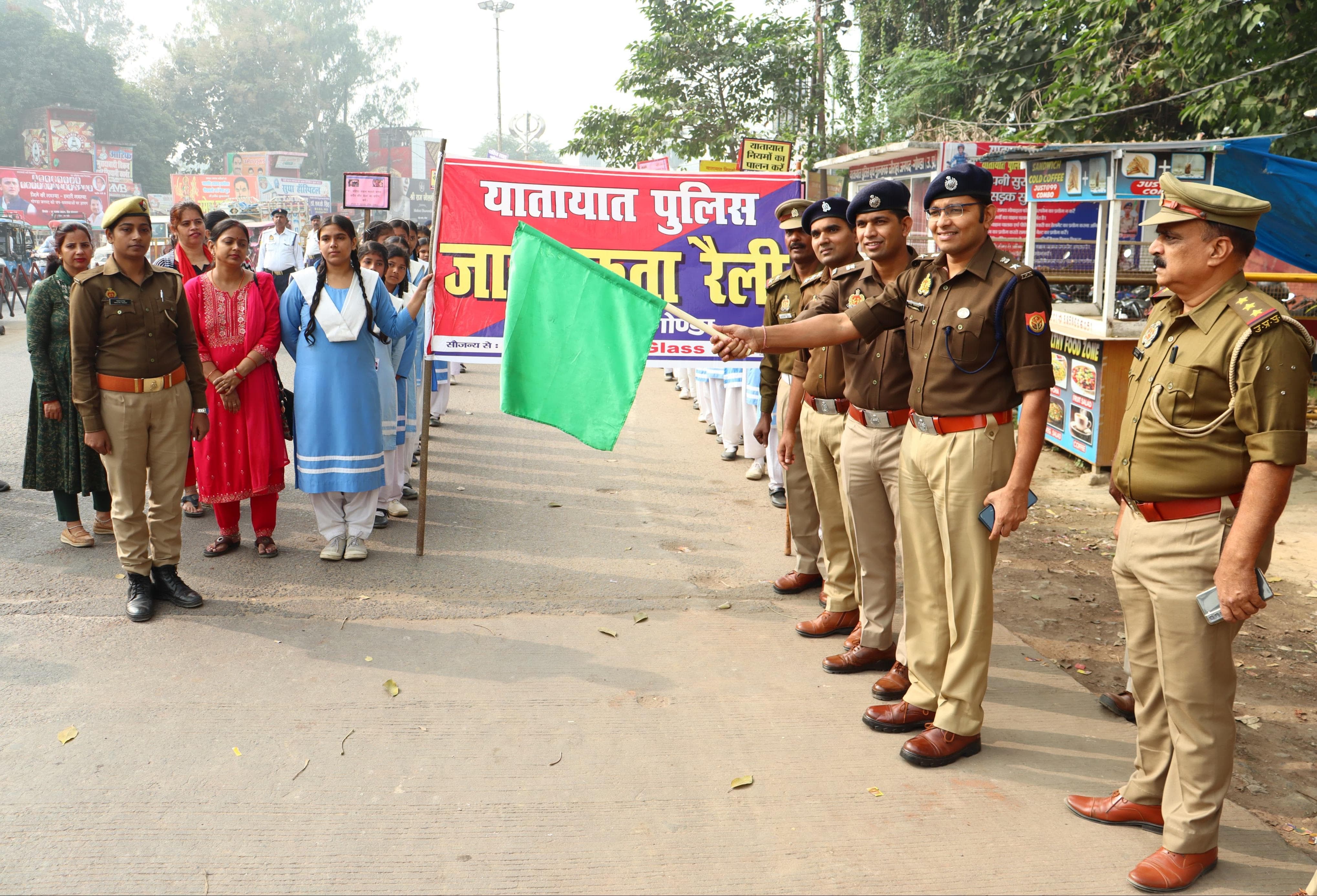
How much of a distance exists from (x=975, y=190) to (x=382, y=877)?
2872mm

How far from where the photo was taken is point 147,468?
5.03 metres

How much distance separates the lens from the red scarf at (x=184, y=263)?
20.6 feet

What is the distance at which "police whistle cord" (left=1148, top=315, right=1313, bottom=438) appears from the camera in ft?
8.84

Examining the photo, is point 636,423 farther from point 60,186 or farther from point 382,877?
point 60,186

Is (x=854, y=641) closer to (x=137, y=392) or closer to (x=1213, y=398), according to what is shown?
(x=1213, y=398)

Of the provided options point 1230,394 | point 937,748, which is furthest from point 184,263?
point 1230,394

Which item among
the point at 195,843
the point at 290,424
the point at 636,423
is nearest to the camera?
the point at 195,843

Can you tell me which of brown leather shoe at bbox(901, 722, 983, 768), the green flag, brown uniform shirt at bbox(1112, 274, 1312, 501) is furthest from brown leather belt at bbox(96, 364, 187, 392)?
brown uniform shirt at bbox(1112, 274, 1312, 501)

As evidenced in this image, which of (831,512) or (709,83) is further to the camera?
(709,83)

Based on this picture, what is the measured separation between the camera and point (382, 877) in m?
2.87

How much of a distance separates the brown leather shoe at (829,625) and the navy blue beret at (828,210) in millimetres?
1872

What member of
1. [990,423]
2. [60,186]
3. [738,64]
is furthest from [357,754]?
[60,186]

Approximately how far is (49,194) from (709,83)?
148ft

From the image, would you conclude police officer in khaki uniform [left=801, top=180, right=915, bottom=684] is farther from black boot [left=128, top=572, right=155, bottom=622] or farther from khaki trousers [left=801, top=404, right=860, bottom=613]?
black boot [left=128, top=572, right=155, bottom=622]
